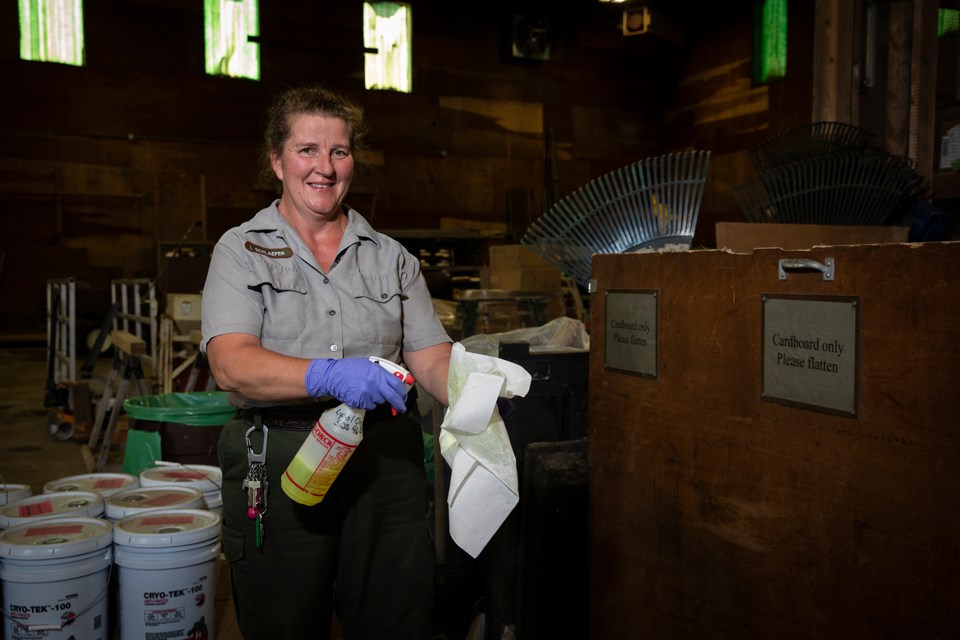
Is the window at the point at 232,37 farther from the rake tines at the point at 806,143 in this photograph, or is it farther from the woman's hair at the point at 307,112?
the woman's hair at the point at 307,112

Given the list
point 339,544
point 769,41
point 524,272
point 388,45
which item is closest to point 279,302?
point 339,544

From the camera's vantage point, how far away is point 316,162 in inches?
64.5

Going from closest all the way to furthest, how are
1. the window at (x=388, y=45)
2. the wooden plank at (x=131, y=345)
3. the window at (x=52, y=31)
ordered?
the wooden plank at (x=131, y=345), the window at (x=52, y=31), the window at (x=388, y=45)

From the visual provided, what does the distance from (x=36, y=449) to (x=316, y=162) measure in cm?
447

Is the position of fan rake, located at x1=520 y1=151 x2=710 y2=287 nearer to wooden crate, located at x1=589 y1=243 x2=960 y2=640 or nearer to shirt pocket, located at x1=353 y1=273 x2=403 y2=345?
wooden crate, located at x1=589 y1=243 x2=960 y2=640

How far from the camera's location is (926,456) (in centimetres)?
112

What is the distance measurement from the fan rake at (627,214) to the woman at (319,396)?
0.48 meters

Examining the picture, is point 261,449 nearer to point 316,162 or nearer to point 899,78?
point 316,162

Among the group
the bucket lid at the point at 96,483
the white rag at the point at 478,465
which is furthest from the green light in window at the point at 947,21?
the bucket lid at the point at 96,483

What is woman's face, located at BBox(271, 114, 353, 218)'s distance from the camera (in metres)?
1.64

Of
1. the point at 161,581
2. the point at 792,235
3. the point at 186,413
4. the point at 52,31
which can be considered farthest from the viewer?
the point at 52,31

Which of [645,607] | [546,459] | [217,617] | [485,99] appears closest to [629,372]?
[546,459]

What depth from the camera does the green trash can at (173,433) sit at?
3014 millimetres

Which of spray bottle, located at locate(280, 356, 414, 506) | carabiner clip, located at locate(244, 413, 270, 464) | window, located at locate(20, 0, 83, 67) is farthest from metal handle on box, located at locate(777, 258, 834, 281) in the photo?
window, located at locate(20, 0, 83, 67)
